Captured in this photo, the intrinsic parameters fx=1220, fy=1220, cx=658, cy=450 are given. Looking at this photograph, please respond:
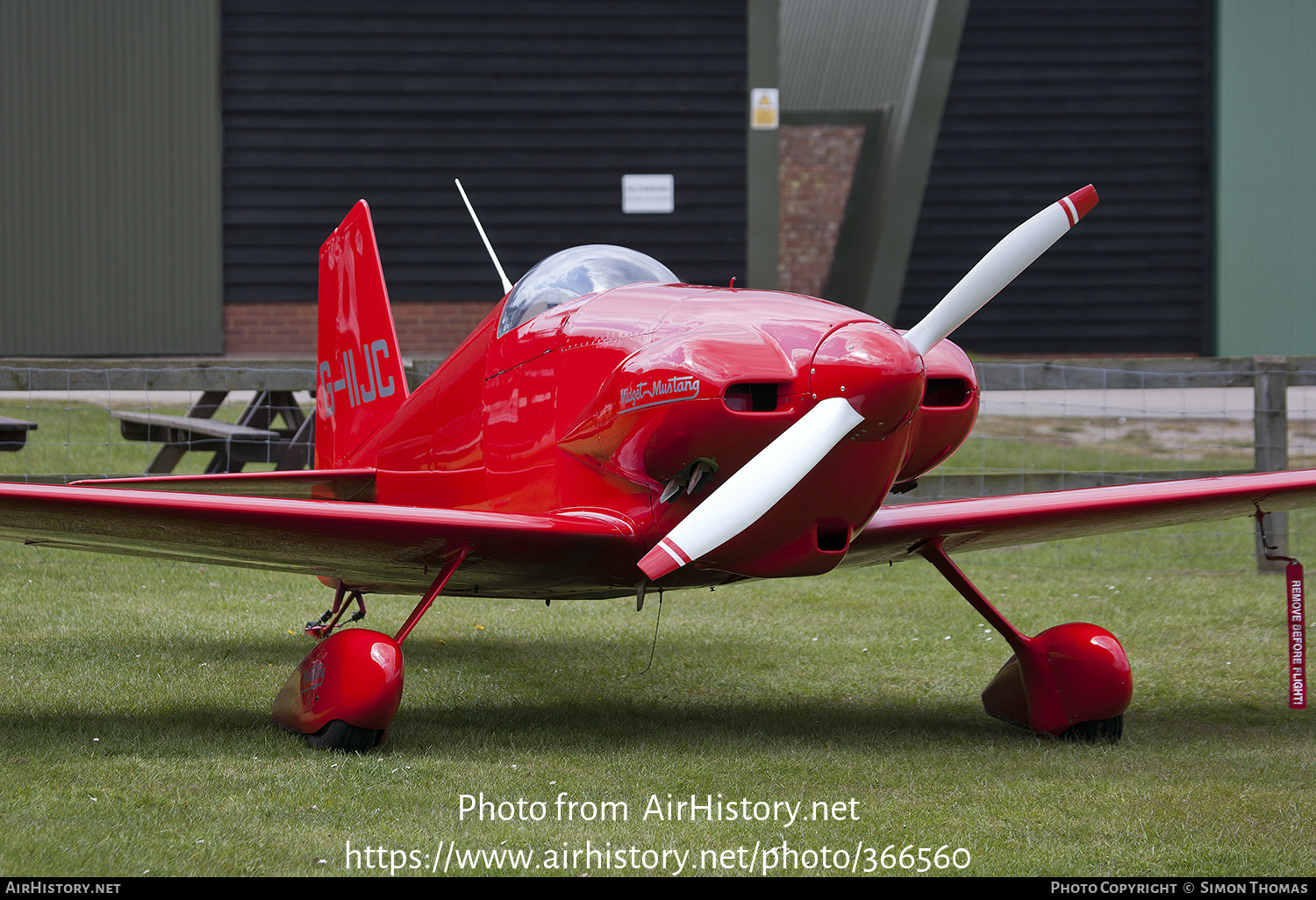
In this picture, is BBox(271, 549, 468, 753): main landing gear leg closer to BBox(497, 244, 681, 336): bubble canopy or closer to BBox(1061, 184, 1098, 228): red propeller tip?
BBox(497, 244, 681, 336): bubble canopy

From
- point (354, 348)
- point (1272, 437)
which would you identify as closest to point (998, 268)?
point (354, 348)

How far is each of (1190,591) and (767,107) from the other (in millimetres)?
8176

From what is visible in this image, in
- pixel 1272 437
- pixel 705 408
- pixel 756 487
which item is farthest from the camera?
pixel 1272 437

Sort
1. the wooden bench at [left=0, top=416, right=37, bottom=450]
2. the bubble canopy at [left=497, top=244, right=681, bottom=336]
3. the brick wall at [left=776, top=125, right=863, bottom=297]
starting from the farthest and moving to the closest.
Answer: the brick wall at [left=776, top=125, right=863, bottom=297], the wooden bench at [left=0, top=416, right=37, bottom=450], the bubble canopy at [left=497, top=244, right=681, bottom=336]

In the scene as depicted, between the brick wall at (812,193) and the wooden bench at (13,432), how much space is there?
1322 cm

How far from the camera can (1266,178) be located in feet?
54.0

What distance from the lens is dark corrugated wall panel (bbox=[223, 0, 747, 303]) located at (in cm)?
1381

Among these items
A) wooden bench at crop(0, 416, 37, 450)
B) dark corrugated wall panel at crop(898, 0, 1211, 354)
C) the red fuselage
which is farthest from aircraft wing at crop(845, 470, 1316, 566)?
dark corrugated wall panel at crop(898, 0, 1211, 354)

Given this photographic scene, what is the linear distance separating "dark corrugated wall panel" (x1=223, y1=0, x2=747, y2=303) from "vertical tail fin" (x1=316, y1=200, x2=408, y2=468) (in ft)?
25.7

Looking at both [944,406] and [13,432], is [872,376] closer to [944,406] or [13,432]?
[944,406]

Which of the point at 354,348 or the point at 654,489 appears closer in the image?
the point at 654,489

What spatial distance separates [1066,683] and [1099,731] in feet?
0.69

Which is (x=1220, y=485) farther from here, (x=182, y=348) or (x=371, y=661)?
(x=182, y=348)
